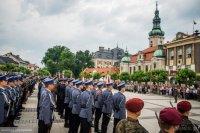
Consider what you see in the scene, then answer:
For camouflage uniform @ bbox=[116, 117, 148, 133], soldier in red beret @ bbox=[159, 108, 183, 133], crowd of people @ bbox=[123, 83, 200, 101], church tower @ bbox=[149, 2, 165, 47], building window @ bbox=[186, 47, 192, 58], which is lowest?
crowd of people @ bbox=[123, 83, 200, 101]

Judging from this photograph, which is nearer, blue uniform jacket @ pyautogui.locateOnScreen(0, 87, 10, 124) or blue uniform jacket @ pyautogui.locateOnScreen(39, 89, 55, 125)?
blue uniform jacket @ pyautogui.locateOnScreen(39, 89, 55, 125)

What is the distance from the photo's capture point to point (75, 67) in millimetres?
92875

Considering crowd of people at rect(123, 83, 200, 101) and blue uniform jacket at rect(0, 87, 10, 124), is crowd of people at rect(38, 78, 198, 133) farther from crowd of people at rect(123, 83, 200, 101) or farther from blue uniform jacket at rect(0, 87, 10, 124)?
crowd of people at rect(123, 83, 200, 101)

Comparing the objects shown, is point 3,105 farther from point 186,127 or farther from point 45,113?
point 186,127

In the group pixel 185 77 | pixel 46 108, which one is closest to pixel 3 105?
→ pixel 46 108

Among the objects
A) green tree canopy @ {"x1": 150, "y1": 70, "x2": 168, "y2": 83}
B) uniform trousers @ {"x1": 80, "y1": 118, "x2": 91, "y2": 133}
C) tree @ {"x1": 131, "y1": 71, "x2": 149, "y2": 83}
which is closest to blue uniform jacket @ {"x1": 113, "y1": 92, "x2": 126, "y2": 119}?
uniform trousers @ {"x1": 80, "y1": 118, "x2": 91, "y2": 133}

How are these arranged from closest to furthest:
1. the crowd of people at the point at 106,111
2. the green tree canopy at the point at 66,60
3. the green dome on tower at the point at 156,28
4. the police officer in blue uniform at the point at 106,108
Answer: the crowd of people at the point at 106,111 < the police officer in blue uniform at the point at 106,108 < the green dome on tower at the point at 156,28 < the green tree canopy at the point at 66,60

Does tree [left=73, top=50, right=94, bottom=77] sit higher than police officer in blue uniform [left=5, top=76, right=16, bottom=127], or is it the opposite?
tree [left=73, top=50, right=94, bottom=77]

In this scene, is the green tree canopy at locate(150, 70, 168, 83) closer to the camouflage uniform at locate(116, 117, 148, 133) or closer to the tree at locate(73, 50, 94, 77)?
the camouflage uniform at locate(116, 117, 148, 133)

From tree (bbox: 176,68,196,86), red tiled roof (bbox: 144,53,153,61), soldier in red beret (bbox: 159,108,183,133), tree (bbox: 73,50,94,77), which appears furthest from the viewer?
tree (bbox: 73,50,94,77)

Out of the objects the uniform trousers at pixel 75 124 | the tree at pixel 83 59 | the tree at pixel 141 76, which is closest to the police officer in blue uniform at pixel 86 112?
the uniform trousers at pixel 75 124

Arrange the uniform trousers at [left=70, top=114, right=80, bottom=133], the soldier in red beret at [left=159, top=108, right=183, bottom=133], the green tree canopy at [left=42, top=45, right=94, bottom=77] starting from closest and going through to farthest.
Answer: the soldier in red beret at [left=159, top=108, right=183, bottom=133] < the uniform trousers at [left=70, top=114, right=80, bottom=133] < the green tree canopy at [left=42, top=45, right=94, bottom=77]

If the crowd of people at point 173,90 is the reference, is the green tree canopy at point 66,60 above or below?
above

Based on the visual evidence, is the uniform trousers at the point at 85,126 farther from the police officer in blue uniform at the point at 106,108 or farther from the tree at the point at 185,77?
the tree at the point at 185,77
